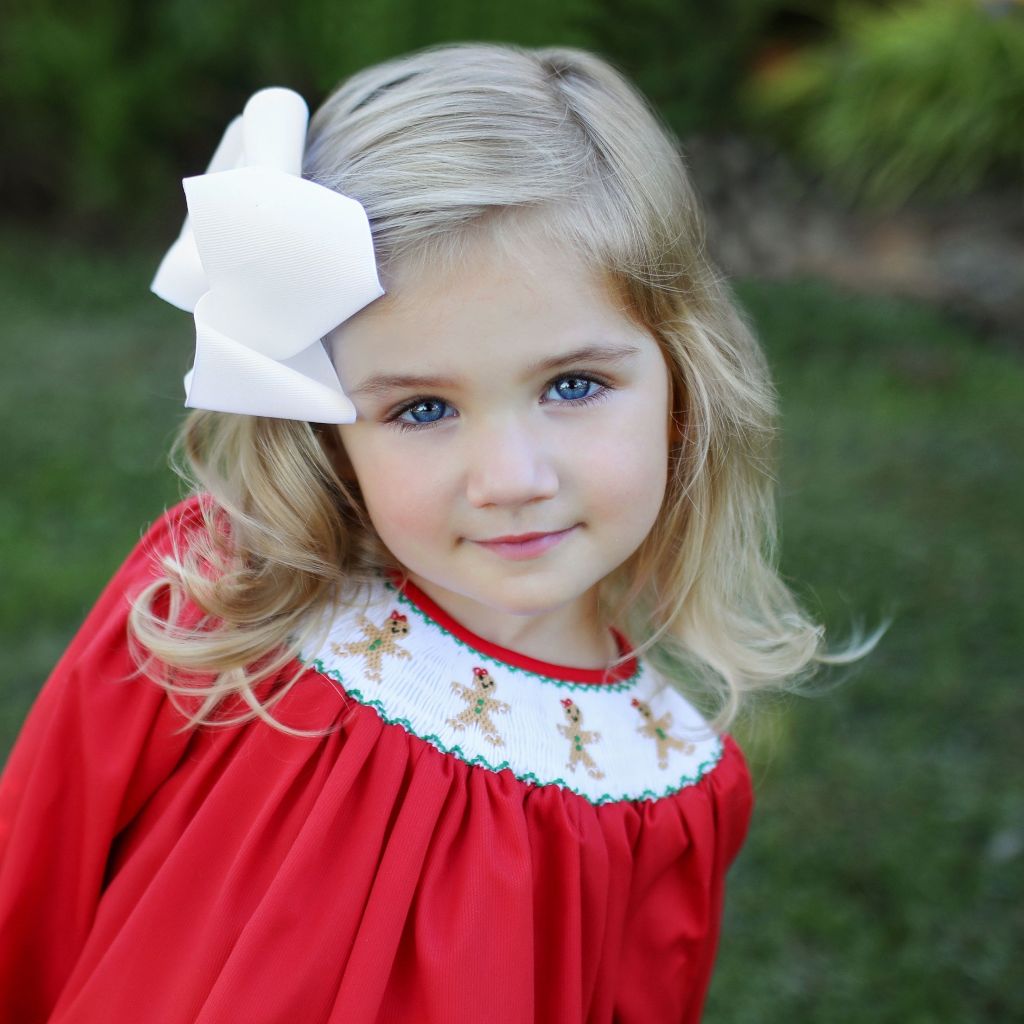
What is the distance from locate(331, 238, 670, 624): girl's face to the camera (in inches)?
51.1

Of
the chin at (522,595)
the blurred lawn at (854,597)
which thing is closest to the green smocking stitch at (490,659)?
the chin at (522,595)

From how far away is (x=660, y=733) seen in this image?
1.64 metres

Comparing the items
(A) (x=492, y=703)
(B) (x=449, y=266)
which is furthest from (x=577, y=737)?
(B) (x=449, y=266)

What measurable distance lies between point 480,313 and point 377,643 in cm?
43

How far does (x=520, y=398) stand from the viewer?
1.32m

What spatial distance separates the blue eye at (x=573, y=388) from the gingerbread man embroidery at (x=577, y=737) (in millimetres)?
410

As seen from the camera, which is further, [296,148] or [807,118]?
[807,118]

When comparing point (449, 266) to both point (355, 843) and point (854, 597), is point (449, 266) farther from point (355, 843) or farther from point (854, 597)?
point (854, 597)

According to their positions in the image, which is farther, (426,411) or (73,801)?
(73,801)

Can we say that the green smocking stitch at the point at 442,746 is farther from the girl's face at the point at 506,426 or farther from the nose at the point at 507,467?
the nose at the point at 507,467

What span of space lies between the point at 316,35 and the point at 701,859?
20.2 ft

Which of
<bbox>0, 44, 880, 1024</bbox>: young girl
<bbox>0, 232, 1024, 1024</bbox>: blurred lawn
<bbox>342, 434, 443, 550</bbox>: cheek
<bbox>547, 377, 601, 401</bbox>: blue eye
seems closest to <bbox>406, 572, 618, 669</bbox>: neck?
<bbox>0, 44, 880, 1024</bbox>: young girl

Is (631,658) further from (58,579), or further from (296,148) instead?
(58,579)

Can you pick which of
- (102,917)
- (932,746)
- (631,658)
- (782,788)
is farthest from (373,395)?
(932,746)
